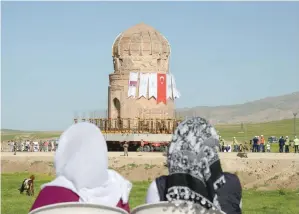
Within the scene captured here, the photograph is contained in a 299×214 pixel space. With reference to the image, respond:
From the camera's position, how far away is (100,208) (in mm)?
4160

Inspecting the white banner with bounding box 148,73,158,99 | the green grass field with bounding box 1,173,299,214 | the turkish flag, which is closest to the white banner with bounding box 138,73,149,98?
the white banner with bounding box 148,73,158,99

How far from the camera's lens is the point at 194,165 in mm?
4234

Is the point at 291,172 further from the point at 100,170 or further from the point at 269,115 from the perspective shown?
the point at 269,115

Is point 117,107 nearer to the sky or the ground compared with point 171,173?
nearer to the sky

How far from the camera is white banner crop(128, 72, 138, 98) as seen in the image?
42594mm

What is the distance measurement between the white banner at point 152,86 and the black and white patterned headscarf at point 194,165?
38599mm

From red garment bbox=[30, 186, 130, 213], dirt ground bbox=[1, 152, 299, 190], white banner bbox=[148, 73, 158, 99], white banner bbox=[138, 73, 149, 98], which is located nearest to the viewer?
red garment bbox=[30, 186, 130, 213]

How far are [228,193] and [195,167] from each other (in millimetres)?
358

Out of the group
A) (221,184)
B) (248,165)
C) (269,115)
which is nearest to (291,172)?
(248,165)

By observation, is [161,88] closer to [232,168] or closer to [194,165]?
[232,168]

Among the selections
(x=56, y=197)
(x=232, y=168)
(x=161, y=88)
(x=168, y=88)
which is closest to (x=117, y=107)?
(x=161, y=88)

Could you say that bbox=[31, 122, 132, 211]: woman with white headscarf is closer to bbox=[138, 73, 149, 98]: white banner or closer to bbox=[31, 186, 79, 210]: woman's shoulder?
bbox=[31, 186, 79, 210]: woman's shoulder

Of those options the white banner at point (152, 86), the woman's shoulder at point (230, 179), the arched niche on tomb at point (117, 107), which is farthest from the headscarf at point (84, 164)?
the arched niche on tomb at point (117, 107)

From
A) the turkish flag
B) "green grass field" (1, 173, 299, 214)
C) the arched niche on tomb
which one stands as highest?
the turkish flag
